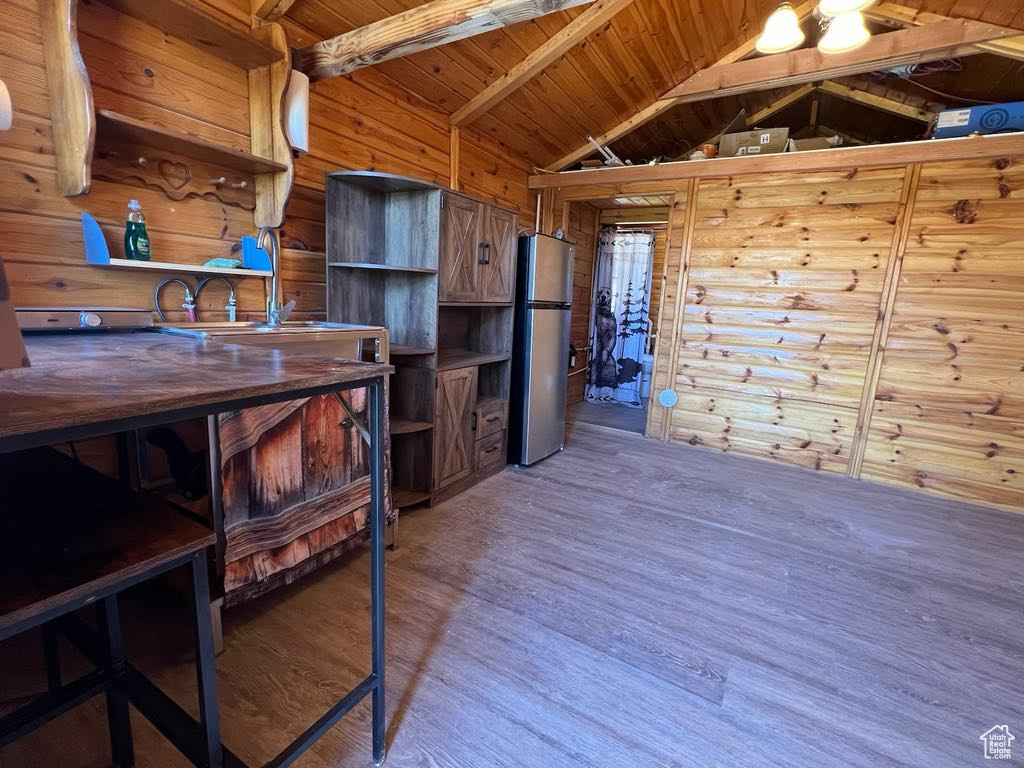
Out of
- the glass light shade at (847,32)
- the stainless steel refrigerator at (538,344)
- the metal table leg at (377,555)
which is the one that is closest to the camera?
the metal table leg at (377,555)

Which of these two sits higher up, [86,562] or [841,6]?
[841,6]

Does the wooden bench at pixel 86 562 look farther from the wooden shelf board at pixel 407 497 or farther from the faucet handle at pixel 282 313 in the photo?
the wooden shelf board at pixel 407 497

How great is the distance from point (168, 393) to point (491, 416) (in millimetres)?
2416

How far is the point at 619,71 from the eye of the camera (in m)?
3.26

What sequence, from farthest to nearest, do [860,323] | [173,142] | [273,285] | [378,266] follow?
1. [860,323]
2. [378,266]
3. [273,285]
4. [173,142]

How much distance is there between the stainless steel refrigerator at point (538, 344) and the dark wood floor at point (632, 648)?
2.53 feet

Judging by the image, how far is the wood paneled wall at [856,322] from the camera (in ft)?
10.0

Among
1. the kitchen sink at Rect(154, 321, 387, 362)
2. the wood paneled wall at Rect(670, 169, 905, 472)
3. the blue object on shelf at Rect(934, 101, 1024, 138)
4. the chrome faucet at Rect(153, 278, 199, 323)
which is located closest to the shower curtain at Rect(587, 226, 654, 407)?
the wood paneled wall at Rect(670, 169, 905, 472)

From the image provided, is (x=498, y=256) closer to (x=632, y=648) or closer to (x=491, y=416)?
(x=491, y=416)

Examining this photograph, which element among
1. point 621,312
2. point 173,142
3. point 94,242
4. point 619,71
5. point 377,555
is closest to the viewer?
Result: point 377,555

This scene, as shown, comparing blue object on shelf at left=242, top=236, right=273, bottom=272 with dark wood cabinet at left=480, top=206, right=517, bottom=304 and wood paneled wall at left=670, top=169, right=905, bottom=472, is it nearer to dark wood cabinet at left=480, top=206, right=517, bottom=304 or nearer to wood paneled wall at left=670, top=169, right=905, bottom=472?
dark wood cabinet at left=480, top=206, right=517, bottom=304

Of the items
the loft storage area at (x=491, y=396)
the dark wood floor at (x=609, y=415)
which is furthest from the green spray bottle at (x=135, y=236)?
the dark wood floor at (x=609, y=415)

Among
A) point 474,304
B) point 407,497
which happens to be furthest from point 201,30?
point 407,497

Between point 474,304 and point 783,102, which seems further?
point 783,102
